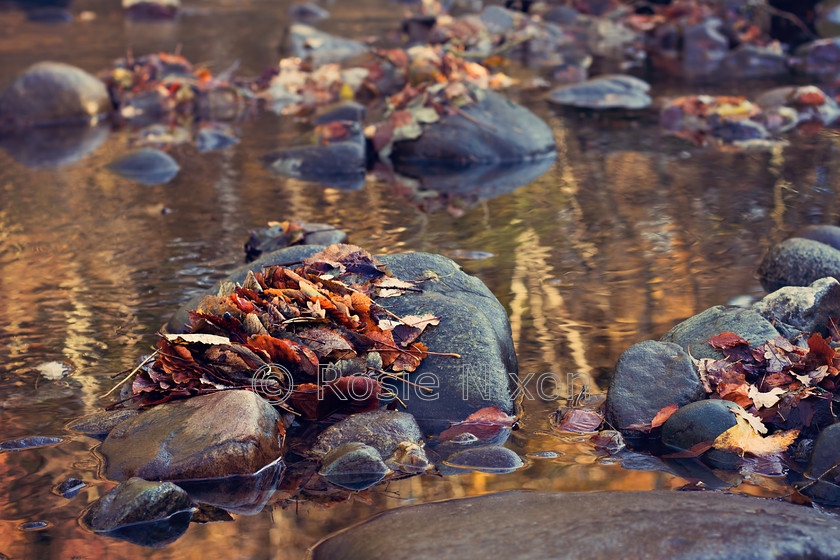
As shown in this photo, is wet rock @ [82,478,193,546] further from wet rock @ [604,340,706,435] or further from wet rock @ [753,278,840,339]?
wet rock @ [753,278,840,339]

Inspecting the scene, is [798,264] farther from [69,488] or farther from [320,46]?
[320,46]

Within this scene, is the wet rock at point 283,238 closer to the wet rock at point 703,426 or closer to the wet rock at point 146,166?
the wet rock at point 146,166

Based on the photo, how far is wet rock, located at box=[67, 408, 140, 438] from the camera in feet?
12.0

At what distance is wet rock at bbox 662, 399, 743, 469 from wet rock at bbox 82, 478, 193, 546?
1809 mm

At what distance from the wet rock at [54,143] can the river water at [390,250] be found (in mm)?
150

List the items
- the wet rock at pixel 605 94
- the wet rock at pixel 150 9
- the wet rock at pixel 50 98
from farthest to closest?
the wet rock at pixel 150 9 → the wet rock at pixel 605 94 → the wet rock at pixel 50 98

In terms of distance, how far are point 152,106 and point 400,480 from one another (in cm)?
873

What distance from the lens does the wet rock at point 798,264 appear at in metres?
4.85

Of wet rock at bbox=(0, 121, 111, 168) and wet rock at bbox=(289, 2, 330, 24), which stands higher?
wet rock at bbox=(289, 2, 330, 24)

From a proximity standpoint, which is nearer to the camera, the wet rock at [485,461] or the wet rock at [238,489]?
the wet rock at [238,489]

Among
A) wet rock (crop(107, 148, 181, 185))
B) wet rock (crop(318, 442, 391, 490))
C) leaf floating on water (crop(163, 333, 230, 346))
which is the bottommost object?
wet rock (crop(107, 148, 181, 185))

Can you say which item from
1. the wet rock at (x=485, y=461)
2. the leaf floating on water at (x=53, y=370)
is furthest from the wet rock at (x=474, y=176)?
the wet rock at (x=485, y=461)

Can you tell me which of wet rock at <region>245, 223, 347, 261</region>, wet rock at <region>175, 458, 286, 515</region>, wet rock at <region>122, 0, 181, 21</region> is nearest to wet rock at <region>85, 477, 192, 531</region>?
wet rock at <region>175, 458, 286, 515</region>

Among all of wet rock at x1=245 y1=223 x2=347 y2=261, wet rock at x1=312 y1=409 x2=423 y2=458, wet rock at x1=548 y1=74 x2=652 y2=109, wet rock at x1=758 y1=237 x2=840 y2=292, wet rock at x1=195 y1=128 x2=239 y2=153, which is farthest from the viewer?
wet rock at x1=548 y1=74 x2=652 y2=109
